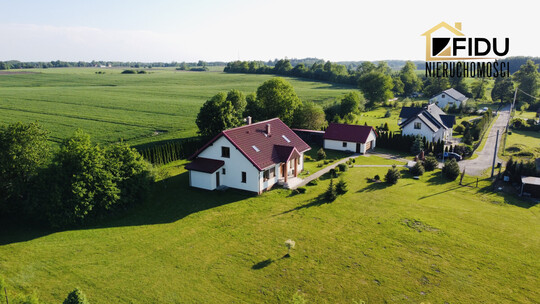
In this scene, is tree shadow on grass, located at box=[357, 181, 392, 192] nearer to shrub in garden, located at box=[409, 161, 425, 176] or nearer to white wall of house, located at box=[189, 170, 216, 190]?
shrub in garden, located at box=[409, 161, 425, 176]

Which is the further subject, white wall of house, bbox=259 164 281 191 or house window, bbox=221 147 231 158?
house window, bbox=221 147 231 158

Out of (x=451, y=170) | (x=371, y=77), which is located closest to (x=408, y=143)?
(x=451, y=170)

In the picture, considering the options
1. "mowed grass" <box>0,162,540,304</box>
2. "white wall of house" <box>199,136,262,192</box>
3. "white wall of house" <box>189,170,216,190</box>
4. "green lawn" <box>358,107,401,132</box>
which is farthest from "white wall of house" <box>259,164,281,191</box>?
"green lawn" <box>358,107,401,132</box>

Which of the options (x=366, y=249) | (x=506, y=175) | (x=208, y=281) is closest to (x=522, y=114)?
(x=506, y=175)

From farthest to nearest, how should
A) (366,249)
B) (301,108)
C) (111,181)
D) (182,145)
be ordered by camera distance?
(301,108) < (182,145) < (111,181) < (366,249)

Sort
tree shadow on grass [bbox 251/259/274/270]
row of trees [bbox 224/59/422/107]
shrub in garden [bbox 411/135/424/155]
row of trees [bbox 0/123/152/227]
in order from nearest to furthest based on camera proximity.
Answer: tree shadow on grass [bbox 251/259/274/270] < row of trees [bbox 0/123/152/227] < shrub in garden [bbox 411/135/424/155] < row of trees [bbox 224/59/422/107]

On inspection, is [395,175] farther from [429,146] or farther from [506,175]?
[429,146]
